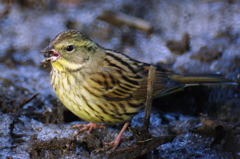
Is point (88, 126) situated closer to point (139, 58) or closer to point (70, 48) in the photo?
point (70, 48)

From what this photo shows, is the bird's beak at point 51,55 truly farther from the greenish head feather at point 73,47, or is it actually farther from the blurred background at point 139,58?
the blurred background at point 139,58

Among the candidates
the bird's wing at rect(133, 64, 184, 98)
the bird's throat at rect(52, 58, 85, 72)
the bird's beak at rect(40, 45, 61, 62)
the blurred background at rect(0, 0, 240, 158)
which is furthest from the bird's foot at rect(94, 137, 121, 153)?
the bird's beak at rect(40, 45, 61, 62)

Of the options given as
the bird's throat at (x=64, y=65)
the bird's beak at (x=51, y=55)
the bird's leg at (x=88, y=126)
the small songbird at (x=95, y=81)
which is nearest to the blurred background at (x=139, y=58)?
the bird's leg at (x=88, y=126)

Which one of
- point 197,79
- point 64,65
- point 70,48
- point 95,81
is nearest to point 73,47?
point 70,48

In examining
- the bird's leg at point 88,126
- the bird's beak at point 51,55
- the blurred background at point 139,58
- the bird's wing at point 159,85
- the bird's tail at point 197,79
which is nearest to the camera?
the bird's beak at point 51,55

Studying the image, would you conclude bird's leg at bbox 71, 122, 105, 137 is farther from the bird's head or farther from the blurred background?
the bird's head

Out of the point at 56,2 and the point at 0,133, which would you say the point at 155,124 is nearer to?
the point at 0,133

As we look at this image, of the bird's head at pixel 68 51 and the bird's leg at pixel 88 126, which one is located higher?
the bird's head at pixel 68 51

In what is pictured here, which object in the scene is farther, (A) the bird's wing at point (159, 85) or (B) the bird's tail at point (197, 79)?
(B) the bird's tail at point (197, 79)

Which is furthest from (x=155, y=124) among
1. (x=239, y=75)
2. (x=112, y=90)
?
(x=239, y=75)
